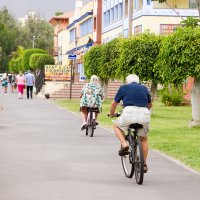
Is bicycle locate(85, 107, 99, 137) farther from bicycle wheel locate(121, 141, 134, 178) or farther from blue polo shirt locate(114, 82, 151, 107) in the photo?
blue polo shirt locate(114, 82, 151, 107)

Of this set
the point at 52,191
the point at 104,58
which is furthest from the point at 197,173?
the point at 104,58

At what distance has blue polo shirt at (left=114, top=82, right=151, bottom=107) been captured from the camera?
38.4 feet

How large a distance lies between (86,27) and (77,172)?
243ft

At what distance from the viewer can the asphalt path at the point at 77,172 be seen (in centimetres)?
1028

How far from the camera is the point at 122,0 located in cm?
6619

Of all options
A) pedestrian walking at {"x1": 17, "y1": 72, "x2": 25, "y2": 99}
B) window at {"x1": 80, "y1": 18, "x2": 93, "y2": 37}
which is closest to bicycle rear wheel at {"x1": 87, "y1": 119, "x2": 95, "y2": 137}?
pedestrian walking at {"x1": 17, "y1": 72, "x2": 25, "y2": 99}

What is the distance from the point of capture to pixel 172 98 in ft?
132

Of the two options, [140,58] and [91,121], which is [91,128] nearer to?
[91,121]

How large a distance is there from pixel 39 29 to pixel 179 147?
116 meters

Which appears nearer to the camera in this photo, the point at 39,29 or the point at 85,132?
the point at 85,132

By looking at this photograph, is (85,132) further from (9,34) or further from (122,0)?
(9,34)

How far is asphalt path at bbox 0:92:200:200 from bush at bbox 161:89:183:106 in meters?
19.7

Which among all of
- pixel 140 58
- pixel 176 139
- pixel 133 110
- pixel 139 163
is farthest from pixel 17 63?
pixel 139 163

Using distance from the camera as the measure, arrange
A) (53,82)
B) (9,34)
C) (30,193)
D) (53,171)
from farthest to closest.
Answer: (9,34)
(53,82)
(53,171)
(30,193)
